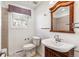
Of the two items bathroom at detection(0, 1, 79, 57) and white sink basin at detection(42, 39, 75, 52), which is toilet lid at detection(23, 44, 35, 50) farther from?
white sink basin at detection(42, 39, 75, 52)

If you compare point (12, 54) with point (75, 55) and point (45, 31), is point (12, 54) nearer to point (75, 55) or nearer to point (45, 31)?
point (45, 31)

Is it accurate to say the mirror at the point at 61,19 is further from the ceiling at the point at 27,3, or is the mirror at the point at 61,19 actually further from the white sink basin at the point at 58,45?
the ceiling at the point at 27,3

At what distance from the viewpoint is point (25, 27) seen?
1335 mm

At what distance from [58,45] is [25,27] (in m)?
0.61

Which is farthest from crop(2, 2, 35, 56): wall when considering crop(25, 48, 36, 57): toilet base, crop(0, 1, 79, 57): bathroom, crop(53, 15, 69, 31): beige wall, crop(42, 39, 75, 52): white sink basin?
crop(53, 15, 69, 31): beige wall

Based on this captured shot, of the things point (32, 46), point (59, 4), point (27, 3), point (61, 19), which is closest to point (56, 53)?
point (32, 46)

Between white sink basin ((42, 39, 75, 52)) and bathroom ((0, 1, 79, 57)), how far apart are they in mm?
49

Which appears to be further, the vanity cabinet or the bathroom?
the bathroom

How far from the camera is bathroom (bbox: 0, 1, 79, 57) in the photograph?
126 centimetres

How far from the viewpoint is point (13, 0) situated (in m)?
1.25

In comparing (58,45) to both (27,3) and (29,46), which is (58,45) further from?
(27,3)

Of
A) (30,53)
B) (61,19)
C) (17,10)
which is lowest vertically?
(30,53)

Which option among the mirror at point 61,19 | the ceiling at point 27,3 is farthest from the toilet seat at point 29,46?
the ceiling at point 27,3

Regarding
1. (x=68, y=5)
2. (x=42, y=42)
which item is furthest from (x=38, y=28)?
(x=68, y=5)
